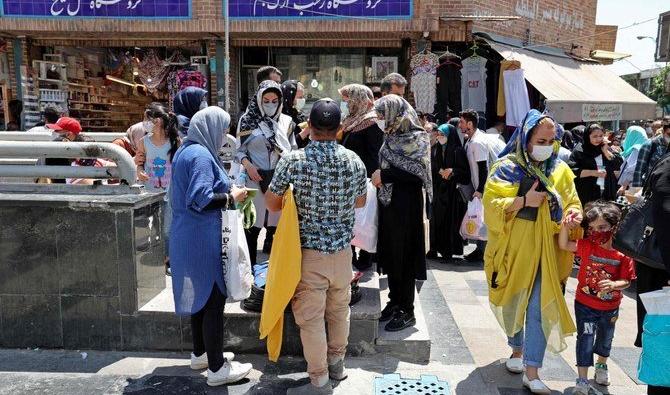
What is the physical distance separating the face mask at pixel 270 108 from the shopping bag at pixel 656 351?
3.05 m

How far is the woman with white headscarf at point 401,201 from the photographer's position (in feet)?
12.1

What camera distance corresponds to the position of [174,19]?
9.85 metres

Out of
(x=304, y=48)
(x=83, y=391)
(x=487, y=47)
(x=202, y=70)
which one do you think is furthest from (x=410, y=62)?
(x=83, y=391)

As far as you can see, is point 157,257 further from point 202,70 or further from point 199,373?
point 202,70

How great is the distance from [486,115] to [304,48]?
12.9ft

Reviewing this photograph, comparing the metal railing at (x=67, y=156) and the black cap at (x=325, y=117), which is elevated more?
the black cap at (x=325, y=117)

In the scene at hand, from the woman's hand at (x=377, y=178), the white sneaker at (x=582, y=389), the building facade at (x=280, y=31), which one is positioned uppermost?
the building facade at (x=280, y=31)

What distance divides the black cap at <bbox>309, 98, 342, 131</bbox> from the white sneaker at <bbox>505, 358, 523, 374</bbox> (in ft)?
6.66

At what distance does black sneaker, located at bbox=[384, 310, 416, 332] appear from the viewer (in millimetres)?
3846

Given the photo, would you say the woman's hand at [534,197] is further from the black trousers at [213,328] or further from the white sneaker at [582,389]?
the black trousers at [213,328]

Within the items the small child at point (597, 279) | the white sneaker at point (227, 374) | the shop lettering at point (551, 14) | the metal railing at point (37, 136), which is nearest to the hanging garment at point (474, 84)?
the shop lettering at point (551, 14)

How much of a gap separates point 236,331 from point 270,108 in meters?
1.83

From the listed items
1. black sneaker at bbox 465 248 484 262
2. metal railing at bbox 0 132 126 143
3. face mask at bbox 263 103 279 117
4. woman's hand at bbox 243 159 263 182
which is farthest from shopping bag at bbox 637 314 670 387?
metal railing at bbox 0 132 126 143

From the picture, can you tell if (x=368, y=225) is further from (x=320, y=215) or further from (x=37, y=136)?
(x=37, y=136)
